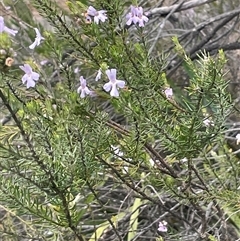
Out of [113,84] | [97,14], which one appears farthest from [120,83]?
[97,14]

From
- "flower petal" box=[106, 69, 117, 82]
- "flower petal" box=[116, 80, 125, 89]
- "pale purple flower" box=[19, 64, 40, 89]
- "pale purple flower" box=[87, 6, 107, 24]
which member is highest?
"pale purple flower" box=[87, 6, 107, 24]

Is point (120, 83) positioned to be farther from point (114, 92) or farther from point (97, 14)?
point (97, 14)

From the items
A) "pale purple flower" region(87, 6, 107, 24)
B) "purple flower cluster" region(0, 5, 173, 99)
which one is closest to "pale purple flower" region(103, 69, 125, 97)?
"purple flower cluster" region(0, 5, 173, 99)

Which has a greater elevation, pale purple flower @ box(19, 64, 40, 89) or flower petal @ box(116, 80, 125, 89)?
flower petal @ box(116, 80, 125, 89)

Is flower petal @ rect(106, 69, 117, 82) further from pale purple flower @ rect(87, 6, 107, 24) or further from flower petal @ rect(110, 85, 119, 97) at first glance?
pale purple flower @ rect(87, 6, 107, 24)

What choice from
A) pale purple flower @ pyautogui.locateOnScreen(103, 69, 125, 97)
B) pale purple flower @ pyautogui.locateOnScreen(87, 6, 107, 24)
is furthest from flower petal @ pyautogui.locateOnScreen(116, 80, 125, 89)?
pale purple flower @ pyautogui.locateOnScreen(87, 6, 107, 24)

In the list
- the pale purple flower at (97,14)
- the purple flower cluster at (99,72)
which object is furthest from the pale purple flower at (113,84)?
the pale purple flower at (97,14)

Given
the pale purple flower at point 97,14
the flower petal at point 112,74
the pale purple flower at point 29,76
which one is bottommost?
the pale purple flower at point 29,76

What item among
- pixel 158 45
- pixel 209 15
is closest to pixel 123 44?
pixel 158 45

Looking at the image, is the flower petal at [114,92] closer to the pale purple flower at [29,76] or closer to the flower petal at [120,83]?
the flower petal at [120,83]

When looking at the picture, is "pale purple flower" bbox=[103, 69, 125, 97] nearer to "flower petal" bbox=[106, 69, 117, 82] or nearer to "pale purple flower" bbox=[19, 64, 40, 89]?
"flower petal" bbox=[106, 69, 117, 82]

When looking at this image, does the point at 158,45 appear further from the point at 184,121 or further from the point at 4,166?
the point at 4,166
